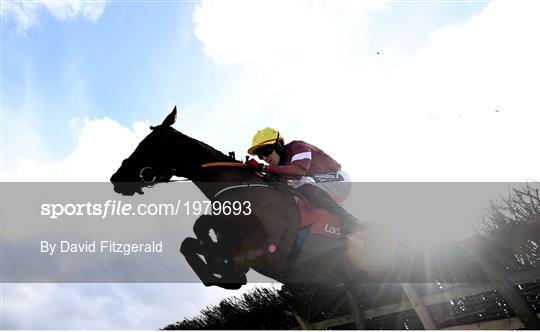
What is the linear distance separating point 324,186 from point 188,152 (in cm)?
155

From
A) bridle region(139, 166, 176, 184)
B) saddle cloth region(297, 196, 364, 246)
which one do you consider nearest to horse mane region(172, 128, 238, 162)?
bridle region(139, 166, 176, 184)

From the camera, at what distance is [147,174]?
160 inches

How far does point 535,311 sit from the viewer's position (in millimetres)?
5176

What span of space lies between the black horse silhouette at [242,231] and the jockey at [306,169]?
0.59ft

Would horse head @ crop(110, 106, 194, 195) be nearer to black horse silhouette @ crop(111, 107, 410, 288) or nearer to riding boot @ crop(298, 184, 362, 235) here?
black horse silhouette @ crop(111, 107, 410, 288)

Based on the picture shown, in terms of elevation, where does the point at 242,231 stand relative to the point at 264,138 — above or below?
below

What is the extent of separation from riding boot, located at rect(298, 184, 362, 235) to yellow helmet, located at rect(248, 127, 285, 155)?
60cm

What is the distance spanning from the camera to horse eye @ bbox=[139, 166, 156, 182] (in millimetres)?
4062

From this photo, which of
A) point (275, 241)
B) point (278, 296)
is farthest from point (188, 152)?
point (278, 296)

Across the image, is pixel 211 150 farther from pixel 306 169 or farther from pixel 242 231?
pixel 242 231

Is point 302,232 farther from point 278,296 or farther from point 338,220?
point 278,296

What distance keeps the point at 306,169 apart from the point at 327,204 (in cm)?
45

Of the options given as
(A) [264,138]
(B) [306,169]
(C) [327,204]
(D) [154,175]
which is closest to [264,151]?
(A) [264,138]

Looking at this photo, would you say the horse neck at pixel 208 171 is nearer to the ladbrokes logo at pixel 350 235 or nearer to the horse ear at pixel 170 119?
the horse ear at pixel 170 119
